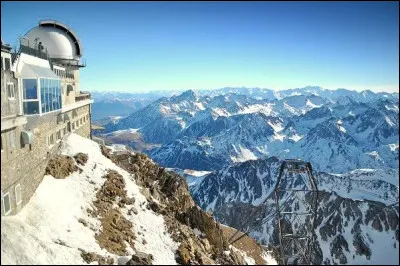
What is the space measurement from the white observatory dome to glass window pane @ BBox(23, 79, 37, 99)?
76.7ft

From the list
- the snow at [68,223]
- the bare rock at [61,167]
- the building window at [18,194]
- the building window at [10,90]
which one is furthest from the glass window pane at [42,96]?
the building window at [18,194]

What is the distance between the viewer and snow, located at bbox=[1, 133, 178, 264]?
29219mm

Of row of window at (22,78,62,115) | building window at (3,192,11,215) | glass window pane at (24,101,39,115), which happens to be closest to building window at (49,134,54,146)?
row of window at (22,78,62,115)

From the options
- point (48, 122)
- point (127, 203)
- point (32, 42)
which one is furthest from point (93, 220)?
point (32, 42)

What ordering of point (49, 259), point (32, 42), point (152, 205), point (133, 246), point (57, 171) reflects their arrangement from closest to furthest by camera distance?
point (49, 259), point (133, 246), point (57, 171), point (152, 205), point (32, 42)

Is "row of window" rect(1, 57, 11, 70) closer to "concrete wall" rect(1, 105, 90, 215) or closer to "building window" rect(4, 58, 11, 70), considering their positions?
"building window" rect(4, 58, 11, 70)

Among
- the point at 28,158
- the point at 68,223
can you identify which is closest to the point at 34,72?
the point at 28,158

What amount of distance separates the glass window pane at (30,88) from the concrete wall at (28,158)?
2133mm

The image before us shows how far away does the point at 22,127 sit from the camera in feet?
119

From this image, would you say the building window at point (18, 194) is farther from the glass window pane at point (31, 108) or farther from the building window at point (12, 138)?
the glass window pane at point (31, 108)

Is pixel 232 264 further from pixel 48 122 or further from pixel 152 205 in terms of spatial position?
pixel 48 122

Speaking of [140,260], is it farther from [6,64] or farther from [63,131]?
[63,131]

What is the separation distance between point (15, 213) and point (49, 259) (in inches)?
283

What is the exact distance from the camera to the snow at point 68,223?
29.2 meters
